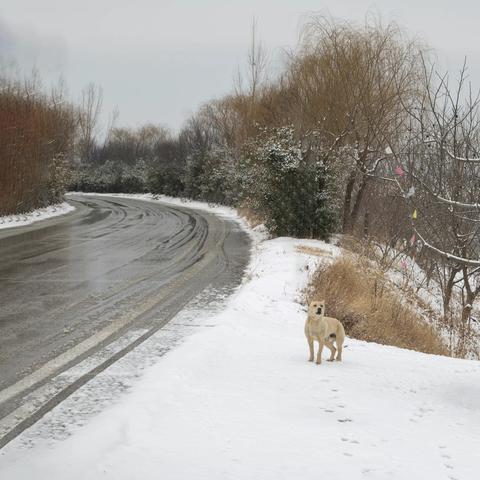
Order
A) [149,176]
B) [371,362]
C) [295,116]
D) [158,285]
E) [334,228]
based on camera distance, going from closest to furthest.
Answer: [371,362] → [158,285] → [334,228] → [295,116] → [149,176]

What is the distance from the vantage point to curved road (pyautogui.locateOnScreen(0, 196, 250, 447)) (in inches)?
215

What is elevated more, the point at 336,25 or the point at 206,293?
the point at 336,25

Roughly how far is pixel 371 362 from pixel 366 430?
1.75 meters

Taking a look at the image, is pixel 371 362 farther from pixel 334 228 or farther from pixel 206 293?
pixel 334 228

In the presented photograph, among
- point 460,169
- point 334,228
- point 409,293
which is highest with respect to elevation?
point 460,169

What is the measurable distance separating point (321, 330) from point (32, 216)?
20678 mm

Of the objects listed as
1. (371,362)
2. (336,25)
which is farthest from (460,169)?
(336,25)

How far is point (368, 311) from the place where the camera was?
8.66 m

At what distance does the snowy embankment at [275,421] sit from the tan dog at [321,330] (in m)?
0.14

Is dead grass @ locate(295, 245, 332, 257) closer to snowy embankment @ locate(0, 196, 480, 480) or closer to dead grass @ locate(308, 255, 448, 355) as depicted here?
dead grass @ locate(308, 255, 448, 355)

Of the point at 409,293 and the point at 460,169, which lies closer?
the point at 460,169

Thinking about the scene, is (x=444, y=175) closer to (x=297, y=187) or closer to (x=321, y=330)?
(x=321, y=330)

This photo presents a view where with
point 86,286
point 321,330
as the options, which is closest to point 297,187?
point 86,286

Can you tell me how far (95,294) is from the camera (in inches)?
329
